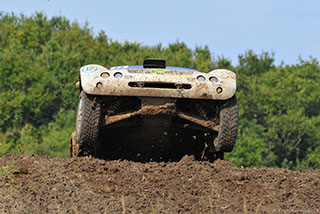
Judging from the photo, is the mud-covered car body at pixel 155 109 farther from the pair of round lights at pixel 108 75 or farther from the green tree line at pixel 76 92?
the green tree line at pixel 76 92

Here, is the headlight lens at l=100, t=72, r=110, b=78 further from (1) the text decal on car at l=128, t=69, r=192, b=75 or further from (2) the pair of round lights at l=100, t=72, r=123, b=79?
(1) the text decal on car at l=128, t=69, r=192, b=75

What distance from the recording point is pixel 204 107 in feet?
30.9

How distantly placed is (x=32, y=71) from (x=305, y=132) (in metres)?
21.7

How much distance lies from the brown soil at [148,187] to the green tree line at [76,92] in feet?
102

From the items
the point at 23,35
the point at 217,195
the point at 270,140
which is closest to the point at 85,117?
the point at 217,195

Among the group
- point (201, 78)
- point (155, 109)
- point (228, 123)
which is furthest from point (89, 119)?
point (228, 123)

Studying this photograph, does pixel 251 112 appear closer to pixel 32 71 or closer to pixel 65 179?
A: pixel 32 71

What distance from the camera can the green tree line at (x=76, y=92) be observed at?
140 ft

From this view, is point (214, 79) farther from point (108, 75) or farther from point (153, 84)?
point (108, 75)

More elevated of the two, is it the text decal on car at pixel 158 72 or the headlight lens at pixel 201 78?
the text decal on car at pixel 158 72


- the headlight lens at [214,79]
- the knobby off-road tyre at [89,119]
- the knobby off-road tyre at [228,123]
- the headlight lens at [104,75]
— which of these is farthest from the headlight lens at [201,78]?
the knobby off-road tyre at [89,119]

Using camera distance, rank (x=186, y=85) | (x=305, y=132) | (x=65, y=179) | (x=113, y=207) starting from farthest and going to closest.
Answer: (x=305, y=132) → (x=186, y=85) → (x=65, y=179) → (x=113, y=207)

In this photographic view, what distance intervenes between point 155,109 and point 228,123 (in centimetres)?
112

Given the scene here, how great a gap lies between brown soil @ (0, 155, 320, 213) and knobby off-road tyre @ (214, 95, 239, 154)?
0.33 m
